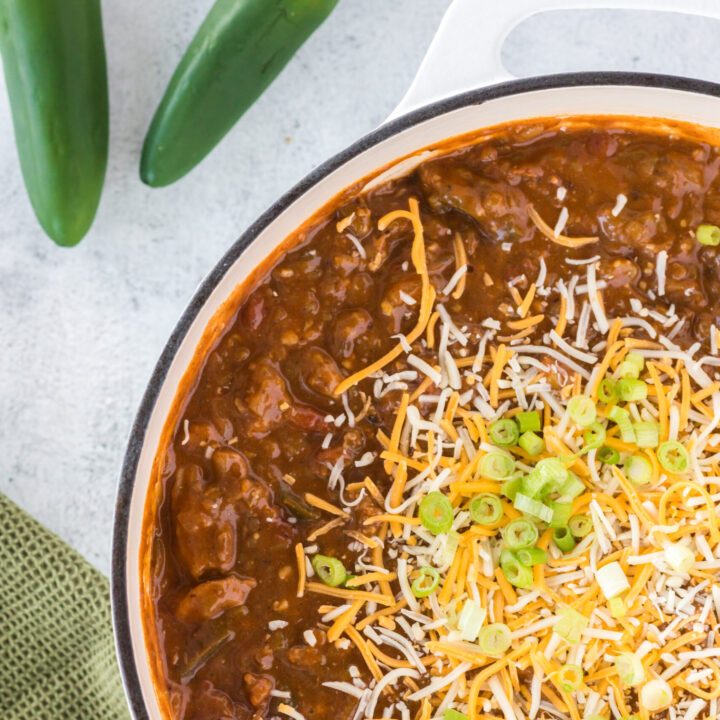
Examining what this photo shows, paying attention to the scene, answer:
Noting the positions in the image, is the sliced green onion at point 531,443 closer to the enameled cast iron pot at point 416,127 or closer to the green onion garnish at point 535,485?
the green onion garnish at point 535,485

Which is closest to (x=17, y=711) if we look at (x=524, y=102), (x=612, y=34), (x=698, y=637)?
(x=698, y=637)

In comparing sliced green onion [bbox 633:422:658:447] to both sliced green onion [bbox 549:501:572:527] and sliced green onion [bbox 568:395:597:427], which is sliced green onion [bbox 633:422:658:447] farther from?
sliced green onion [bbox 549:501:572:527]

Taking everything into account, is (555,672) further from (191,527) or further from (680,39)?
(680,39)

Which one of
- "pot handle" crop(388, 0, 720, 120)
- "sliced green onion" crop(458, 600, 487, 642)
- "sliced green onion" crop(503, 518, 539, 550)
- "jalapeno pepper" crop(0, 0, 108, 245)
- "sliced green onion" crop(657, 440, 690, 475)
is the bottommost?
"sliced green onion" crop(458, 600, 487, 642)

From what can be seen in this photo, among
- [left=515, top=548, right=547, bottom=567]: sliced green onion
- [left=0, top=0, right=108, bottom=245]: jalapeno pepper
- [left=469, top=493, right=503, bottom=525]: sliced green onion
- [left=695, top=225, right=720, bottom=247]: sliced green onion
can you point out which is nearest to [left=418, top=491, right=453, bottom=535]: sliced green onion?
[left=469, top=493, right=503, bottom=525]: sliced green onion

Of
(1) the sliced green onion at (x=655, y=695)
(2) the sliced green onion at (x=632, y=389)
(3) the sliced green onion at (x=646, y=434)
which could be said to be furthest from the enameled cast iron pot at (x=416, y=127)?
(1) the sliced green onion at (x=655, y=695)

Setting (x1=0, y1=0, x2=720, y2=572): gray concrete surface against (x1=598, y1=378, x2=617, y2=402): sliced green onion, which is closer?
(x1=598, y1=378, x2=617, y2=402): sliced green onion
